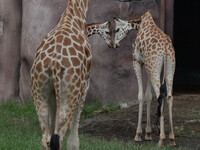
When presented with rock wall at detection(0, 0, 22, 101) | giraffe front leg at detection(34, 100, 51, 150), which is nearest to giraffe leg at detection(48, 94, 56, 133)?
giraffe front leg at detection(34, 100, 51, 150)

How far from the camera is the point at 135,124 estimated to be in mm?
7895

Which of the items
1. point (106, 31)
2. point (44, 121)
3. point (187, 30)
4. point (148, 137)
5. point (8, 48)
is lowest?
point (148, 137)

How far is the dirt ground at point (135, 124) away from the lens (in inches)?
287

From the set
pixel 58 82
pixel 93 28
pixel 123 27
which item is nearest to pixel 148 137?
pixel 123 27

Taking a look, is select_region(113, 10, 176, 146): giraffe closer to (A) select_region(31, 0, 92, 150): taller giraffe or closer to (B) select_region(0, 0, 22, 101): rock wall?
(A) select_region(31, 0, 92, 150): taller giraffe

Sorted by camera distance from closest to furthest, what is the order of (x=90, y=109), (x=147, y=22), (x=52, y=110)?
(x=52, y=110), (x=147, y=22), (x=90, y=109)

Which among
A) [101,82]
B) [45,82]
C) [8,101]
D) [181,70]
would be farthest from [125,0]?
[181,70]

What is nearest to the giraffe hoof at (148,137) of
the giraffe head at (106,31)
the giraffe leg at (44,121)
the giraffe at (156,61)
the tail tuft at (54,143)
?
the giraffe at (156,61)

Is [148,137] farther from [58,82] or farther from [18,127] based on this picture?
[58,82]

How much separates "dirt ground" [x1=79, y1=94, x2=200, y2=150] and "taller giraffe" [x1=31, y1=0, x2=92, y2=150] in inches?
98.9

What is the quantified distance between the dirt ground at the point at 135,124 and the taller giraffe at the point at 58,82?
8.24 feet

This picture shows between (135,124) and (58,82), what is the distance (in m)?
3.57

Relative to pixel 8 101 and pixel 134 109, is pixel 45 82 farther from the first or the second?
pixel 8 101

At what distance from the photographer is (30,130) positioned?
24.5 ft
